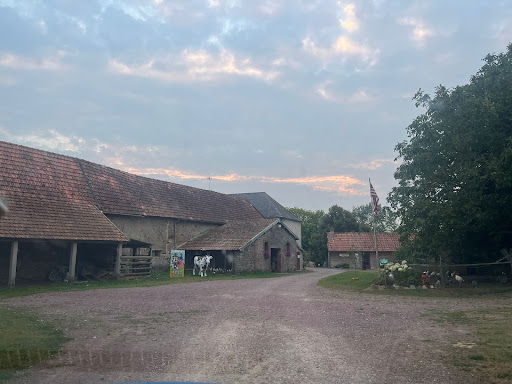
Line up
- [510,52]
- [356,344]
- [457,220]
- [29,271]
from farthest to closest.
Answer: [29,271], [510,52], [457,220], [356,344]

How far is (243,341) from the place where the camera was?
864 cm

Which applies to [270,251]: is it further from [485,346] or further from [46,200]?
[485,346]

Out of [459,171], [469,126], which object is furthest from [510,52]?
[459,171]

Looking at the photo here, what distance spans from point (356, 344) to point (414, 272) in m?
12.0

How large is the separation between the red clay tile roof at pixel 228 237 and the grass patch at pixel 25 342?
20641 mm

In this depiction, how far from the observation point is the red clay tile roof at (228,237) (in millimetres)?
31380

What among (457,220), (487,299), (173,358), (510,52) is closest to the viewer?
(173,358)

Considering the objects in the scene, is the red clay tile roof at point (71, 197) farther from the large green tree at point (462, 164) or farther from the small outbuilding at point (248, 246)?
the large green tree at point (462, 164)

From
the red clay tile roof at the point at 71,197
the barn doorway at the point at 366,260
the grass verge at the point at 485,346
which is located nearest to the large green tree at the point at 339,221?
the barn doorway at the point at 366,260

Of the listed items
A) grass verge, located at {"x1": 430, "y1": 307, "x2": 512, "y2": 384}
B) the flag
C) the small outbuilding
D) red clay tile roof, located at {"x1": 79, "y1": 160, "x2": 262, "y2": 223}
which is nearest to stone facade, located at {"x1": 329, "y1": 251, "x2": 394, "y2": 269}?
red clay tile roof, located at {"x1": 79, "y1": 160, "x2": 262, "y2": 223}

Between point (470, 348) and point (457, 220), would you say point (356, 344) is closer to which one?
point (470, 348)

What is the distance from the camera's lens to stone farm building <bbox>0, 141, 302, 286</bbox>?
21375 millimetres

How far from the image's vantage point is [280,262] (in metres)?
36.3

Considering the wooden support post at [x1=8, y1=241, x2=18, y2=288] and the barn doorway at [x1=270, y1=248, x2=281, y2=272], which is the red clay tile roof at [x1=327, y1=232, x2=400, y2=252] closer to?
the barn doorway at [x1=270, y1=248, x2=281, y2=272]
